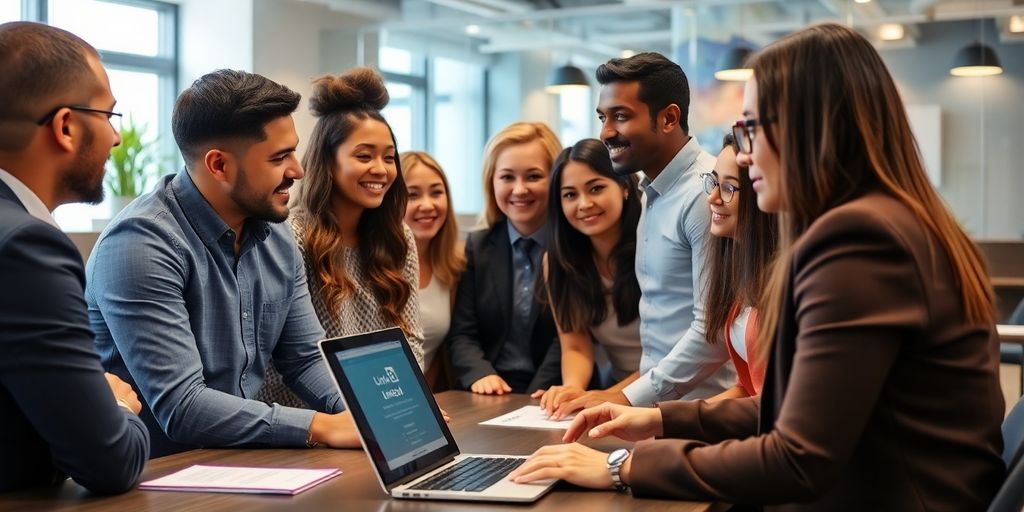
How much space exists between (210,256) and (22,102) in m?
0.67

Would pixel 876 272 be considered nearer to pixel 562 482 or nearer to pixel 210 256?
pixel 562 482

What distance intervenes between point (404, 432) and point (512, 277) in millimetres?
1787

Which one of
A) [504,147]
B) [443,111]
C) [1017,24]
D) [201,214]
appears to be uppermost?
[1017,24]

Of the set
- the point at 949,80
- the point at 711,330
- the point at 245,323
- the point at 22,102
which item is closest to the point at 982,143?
the point at 949,80

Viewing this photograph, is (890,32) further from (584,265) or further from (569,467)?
(569,467)

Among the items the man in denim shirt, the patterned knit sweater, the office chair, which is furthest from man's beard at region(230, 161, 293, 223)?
the office chair

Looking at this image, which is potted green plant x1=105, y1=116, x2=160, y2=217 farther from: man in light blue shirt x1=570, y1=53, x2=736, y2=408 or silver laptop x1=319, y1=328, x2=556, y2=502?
silver laptop x1=319, y1=328, x2=556, y2=502

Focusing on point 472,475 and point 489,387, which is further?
point 489,387

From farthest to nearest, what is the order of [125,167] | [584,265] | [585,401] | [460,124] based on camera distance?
[460,124] → [125,167] → [584,265] → [585,401]

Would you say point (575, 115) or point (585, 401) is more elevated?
point (575, 115)

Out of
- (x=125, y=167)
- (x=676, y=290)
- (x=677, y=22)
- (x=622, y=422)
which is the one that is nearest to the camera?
(x=622, y=422)

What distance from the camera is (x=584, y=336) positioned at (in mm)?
3143

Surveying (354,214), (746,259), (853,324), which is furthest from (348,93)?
(853,324)

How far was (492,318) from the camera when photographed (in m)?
3.42
